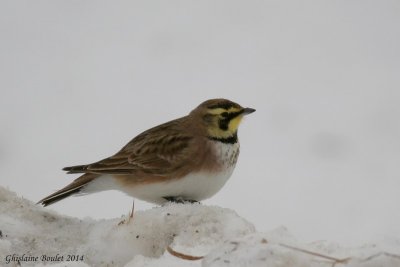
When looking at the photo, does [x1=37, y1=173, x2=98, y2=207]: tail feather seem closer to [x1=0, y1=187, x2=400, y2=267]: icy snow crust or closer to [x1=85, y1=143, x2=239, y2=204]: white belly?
[x1=85, y1=143, x2=239, y2=204]: white belly

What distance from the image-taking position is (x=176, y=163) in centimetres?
620

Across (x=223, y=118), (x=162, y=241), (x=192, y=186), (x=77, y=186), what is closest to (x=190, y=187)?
(x=192, y=186)

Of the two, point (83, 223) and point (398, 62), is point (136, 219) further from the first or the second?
point (398, 62)

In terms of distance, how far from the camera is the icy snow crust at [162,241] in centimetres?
368

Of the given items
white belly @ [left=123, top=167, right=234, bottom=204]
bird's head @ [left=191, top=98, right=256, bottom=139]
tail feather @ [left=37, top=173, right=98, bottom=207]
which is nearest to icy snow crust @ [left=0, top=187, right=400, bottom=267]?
tail feather @ [left=37, top=173, right=98, bottom=207]

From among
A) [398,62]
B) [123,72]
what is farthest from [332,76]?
[123,72]

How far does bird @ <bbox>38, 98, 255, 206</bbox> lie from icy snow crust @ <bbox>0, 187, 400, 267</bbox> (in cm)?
90

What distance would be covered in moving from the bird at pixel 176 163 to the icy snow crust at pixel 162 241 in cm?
90

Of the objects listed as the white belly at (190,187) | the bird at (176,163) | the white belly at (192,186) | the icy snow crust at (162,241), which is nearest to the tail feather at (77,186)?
the bird at (176,163)

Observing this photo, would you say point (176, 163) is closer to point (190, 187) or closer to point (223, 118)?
point (190, 187)

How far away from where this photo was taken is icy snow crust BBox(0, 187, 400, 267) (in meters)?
3.68

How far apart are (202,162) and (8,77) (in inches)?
294

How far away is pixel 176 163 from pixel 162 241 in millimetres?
1678

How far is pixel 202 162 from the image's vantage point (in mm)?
6137
